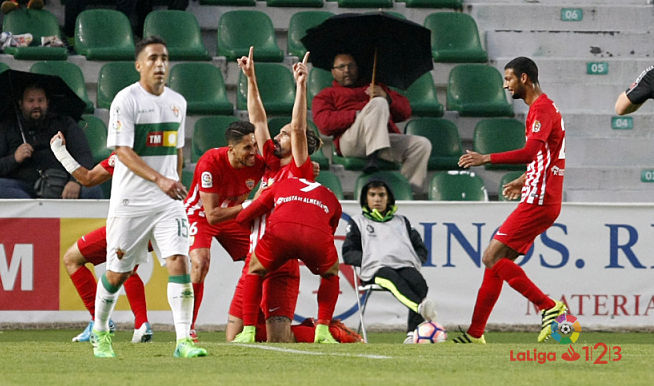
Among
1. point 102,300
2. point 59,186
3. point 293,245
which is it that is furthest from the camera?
point 59,186

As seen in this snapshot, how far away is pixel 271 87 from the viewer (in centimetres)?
1270

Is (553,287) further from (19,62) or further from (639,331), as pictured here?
(19,62)

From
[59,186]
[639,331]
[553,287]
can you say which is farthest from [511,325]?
[59,186]

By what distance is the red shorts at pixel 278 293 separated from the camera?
8.52m

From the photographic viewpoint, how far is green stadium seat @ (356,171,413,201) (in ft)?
37.3

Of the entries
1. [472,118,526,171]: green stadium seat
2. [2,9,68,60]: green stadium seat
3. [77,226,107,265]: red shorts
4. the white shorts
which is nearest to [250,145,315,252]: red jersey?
[77,226,107,265]: red shorts

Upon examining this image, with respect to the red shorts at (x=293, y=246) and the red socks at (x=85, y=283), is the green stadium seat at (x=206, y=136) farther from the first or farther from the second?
the red shorts at (x=293, y=246)

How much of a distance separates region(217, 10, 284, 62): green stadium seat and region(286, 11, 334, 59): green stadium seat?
179mm

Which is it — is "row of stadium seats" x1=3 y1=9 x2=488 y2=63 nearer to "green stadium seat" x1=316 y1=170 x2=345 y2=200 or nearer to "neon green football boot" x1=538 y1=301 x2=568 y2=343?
"green stadium seat" x1=316 y1=170 x2=345 y2=200

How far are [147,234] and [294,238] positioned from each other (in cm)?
160

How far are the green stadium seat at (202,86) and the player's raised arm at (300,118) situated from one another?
415 centimetres

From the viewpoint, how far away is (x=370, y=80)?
1232 centimetres

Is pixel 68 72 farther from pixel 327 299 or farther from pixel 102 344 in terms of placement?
pixel 102 344

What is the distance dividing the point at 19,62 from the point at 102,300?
21.6ft
